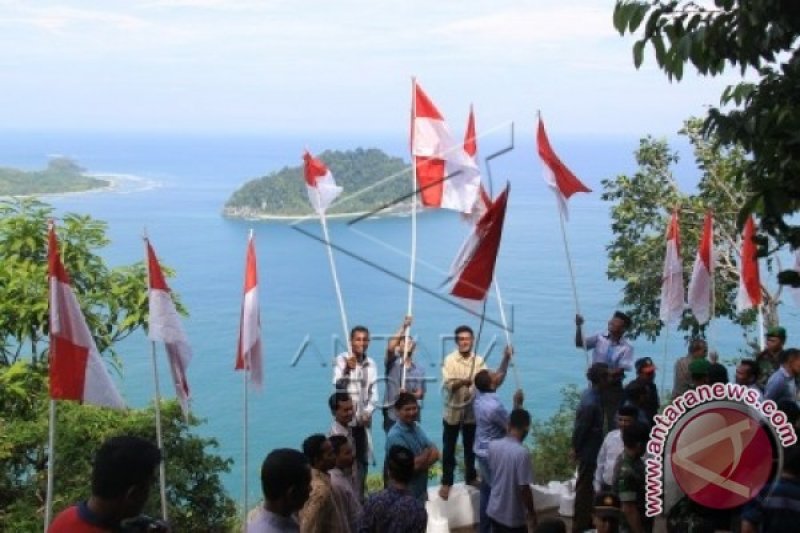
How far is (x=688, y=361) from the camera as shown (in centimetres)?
800

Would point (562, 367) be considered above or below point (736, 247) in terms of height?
below

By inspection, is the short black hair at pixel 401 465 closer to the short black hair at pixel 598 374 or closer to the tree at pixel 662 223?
the short black hair at pixel 598 374

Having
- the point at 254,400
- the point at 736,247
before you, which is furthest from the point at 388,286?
the point at 736,247

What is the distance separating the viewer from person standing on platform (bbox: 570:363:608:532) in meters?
6.59

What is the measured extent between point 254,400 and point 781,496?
2107 inches

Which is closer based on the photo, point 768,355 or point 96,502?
point 96,502

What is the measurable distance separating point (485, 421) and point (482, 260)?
5.12ft

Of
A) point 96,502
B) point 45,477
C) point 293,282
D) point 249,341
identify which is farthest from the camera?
point 293,282

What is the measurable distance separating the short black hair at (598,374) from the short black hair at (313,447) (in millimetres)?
2479

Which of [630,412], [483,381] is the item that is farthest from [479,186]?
[630,412]

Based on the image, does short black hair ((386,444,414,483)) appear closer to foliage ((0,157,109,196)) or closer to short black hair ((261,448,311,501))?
short black hair ((261,448,311,501))

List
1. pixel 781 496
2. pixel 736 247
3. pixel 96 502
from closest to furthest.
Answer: pixel 96 502, pixel 781 496, pixel 736 247

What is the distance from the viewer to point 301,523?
4.62 m

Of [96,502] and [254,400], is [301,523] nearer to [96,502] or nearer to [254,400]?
[96,502]
